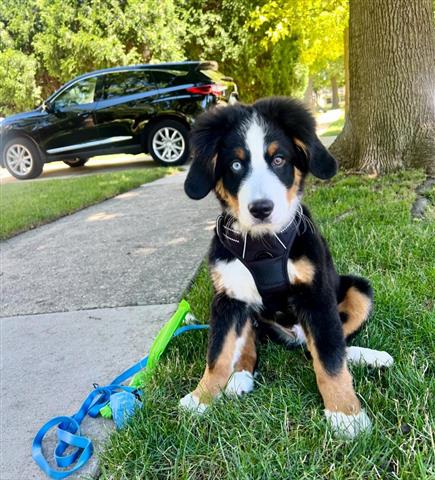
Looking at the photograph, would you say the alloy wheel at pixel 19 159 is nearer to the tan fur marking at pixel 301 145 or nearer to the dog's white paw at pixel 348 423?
the tan fur marking at pixel 301 145

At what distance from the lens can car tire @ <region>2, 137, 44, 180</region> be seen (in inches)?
441

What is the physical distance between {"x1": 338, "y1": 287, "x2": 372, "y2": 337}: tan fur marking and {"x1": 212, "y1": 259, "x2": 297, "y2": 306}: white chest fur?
0.49 metres

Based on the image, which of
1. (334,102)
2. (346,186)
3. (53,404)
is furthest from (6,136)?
(334,102)

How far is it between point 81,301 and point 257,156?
2.21m

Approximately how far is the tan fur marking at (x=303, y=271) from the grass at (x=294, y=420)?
19.3 inches

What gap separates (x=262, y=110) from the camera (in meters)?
2.37

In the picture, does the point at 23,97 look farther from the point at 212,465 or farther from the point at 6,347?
the point at 212,465

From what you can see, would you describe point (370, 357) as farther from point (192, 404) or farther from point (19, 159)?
point (19, 159)

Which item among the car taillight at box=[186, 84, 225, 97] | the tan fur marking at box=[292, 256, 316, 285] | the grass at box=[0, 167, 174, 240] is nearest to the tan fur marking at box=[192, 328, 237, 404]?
the tan fur marking at box=[292, 256, 316, 285]

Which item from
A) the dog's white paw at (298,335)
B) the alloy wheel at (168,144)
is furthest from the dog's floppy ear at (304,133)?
the alloy wheel at (168,144)

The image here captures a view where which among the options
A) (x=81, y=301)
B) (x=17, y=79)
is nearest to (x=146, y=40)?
(x=17, y=79)

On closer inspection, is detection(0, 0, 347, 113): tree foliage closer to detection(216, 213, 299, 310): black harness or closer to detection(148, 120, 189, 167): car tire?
detection(148, 120, 189, 167): car tire

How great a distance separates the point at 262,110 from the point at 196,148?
380 mm

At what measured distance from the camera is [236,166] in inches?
89.8
